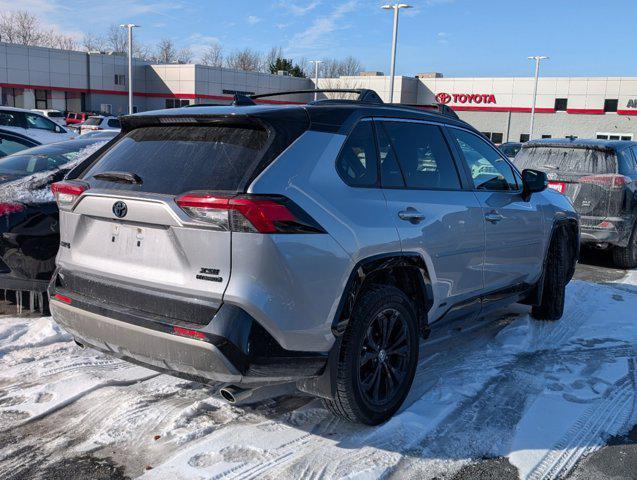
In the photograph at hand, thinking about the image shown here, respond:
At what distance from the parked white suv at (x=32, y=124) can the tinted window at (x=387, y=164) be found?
13.8m


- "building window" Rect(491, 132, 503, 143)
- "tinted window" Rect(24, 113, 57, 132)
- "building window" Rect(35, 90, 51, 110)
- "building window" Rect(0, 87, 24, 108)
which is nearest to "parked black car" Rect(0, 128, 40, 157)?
"tinted window" Rect(24, 113, 57, 132)

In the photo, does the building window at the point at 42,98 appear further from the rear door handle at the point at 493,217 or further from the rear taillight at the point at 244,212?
the rear taillight at the point at 244,212

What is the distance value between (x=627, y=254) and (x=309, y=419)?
6.92 meters

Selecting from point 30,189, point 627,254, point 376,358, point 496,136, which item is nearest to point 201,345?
point 376,358

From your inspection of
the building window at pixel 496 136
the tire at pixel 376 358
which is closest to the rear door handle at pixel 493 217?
the tire at pixel 376 358

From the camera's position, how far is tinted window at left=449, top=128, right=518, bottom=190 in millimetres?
4719

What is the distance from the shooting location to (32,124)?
16766mm

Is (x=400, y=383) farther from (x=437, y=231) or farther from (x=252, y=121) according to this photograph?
(x=252, y=121)

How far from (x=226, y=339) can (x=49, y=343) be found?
272 centimetres

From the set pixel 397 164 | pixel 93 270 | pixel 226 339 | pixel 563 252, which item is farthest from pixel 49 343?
pixel 563 252

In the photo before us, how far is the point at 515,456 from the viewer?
11.5ft

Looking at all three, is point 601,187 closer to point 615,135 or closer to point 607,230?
point 607,230

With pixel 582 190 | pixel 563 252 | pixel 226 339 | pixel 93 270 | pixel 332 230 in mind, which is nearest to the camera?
pixel 226 339

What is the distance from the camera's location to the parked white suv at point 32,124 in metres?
16.1
